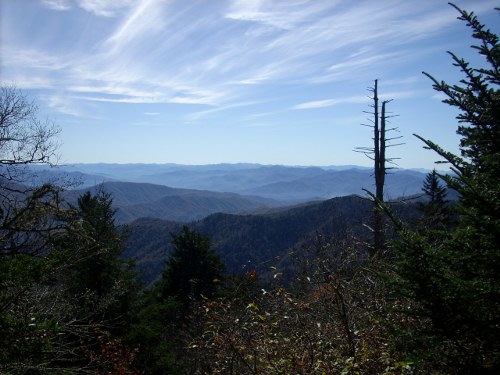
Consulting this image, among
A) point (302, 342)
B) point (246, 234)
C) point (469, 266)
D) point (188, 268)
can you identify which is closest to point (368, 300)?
point (302, 342)

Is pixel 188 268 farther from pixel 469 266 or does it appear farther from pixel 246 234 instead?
pixel 246 234

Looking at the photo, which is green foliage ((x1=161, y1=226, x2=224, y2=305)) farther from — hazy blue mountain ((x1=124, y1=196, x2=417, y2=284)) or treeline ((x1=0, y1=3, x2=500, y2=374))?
hazy blue mountain ((x1=124, y1=196, x2=417, y2=284))

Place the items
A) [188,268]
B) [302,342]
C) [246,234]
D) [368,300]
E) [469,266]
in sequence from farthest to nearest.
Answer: [246,234] → [188,268] → [368,300] → [302,342] → [469,266]

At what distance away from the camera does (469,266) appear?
2.93 meters

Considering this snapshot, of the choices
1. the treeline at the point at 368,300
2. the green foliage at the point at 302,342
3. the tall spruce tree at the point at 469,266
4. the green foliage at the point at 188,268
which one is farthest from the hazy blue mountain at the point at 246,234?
the tall spruce tree at the point at 469,266

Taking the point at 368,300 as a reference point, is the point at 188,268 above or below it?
below

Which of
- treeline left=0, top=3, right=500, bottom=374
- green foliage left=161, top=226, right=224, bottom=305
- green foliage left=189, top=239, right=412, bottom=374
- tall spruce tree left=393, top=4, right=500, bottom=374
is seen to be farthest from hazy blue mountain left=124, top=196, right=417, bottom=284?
tall spruce tree left=393, top=4, right=500, bottom=374

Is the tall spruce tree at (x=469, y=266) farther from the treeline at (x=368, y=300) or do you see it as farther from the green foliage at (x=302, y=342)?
the green foliage at (x=302, y=342)

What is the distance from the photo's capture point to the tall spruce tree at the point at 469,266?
2.73 m

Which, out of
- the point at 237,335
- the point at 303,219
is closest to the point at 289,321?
the point at 237,335

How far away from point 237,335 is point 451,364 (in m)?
3.12

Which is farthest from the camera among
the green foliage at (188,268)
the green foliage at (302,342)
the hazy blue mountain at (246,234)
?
the hazy blue mountain at (246,234)

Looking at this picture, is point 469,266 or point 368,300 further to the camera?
point 368,300

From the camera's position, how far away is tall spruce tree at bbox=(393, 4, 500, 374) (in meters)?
2.73
